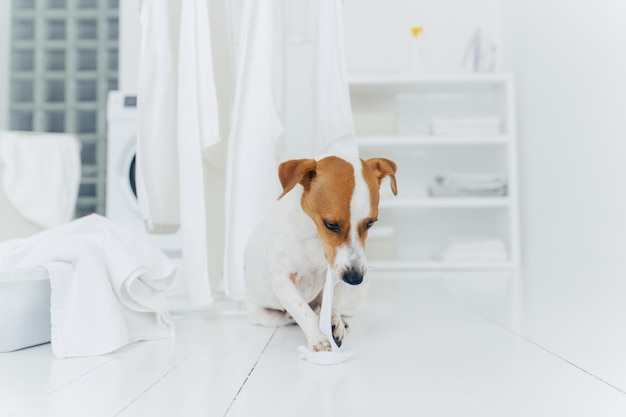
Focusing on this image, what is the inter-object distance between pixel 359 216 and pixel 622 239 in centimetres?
161

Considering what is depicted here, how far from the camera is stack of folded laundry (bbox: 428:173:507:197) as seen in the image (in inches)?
137

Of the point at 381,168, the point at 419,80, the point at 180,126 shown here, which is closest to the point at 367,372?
the point at 381,168

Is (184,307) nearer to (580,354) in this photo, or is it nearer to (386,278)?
(580,354)

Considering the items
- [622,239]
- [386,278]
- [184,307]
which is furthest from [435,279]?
[184,307]

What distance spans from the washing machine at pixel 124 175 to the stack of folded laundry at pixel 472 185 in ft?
5.46

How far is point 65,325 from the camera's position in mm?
1181

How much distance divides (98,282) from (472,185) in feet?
8.91

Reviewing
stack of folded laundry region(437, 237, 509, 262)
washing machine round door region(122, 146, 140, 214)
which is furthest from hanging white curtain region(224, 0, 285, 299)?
stack of folded laundry region(437, 237, 509, 262)

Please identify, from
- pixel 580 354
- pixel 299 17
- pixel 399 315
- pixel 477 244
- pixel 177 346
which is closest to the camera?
pixel 580 354

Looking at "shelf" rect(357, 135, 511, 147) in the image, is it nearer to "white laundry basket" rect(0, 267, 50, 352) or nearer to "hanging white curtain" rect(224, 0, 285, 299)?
"hanging white curtain" rect(224, 0, 285, 299)

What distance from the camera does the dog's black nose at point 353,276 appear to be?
1.12m

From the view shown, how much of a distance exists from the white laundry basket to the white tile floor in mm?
36

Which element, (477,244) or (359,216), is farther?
(477,244)

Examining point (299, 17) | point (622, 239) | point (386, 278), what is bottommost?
point (386, 278)
